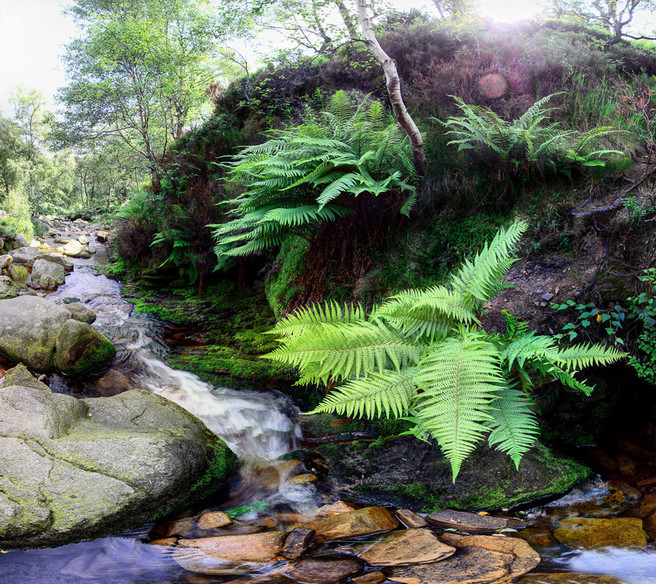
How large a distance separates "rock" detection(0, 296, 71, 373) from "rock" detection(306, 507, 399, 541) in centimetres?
405

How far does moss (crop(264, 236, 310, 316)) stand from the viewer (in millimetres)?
5881

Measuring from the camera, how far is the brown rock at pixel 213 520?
8.98ft

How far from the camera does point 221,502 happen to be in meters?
3.04

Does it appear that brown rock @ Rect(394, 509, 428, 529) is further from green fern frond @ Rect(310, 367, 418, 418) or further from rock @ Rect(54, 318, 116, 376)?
rock @ Rect(54, 318, 116, 376)

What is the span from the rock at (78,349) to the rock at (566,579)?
496cm

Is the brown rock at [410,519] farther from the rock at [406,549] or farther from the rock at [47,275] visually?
the rock at [47,275]

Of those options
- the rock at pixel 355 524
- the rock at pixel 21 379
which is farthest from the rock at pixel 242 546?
the rock at pixel 21 379

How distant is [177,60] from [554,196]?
11.3 meters

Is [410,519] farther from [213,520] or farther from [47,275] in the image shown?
[47,275]

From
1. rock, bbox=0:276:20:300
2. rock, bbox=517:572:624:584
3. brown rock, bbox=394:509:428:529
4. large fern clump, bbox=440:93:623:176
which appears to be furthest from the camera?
rock, bbox=0:276:20:300

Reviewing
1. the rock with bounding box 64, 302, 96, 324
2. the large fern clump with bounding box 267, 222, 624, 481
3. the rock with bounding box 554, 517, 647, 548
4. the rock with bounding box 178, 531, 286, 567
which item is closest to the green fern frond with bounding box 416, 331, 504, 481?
the large fern clump with bounding box 267, 222, 624, 481

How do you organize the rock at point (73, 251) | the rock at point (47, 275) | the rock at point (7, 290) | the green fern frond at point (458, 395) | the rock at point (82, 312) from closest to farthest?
the green fern frond at point (458, 395), the rock at point (82, 312), the rock at point (7, 290), the rock at point (47, 275), the rock at point (73, 251)

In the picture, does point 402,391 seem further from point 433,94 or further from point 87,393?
point 433,94

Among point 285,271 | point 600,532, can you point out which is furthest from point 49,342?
point 600,532
